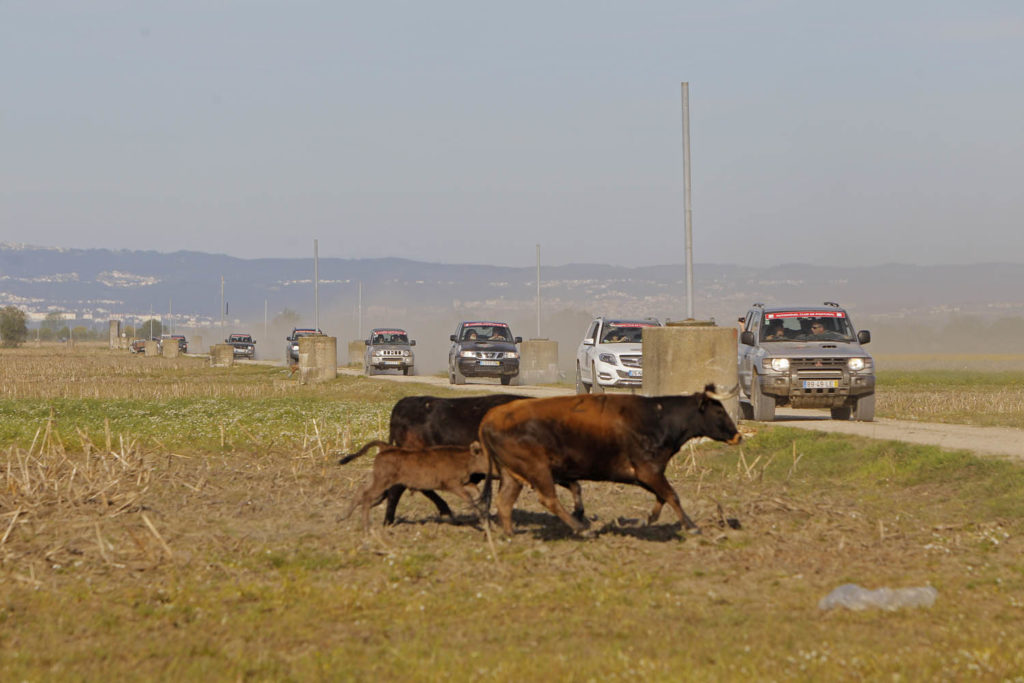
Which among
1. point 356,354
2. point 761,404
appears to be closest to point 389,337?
point 356,354

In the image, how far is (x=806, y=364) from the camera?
896 inches

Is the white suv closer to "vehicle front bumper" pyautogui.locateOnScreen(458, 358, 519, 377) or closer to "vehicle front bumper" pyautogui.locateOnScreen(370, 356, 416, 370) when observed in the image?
"vehicle front bumper" pyautogui.locateOnScreen(458, 358, 519, 377)

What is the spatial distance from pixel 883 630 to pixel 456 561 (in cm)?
388

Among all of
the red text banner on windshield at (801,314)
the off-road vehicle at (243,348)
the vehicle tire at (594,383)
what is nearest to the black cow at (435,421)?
the red text banner on windshield at (801,314)

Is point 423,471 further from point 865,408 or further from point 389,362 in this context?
point 389,362

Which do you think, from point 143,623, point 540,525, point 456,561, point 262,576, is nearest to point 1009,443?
point 540,525

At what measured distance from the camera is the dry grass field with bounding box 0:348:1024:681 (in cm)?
779

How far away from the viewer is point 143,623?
8867 mm

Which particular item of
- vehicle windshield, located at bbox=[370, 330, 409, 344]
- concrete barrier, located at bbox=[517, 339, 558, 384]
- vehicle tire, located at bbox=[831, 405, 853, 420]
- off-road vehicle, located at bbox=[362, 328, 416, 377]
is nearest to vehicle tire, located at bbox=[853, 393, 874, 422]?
vehicle tire, located at bbox=[831, 405, 853, 420]

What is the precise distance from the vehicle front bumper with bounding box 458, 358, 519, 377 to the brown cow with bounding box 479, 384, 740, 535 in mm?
28551

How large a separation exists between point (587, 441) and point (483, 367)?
2898 cm

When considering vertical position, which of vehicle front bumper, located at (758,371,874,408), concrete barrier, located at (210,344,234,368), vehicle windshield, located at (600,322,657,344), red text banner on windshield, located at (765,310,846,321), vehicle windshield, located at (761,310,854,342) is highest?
red text banner on windshield, located at (765,310,846,321)

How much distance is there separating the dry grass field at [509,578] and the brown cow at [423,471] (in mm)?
421

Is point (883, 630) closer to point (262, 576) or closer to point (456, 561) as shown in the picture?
point (456, 561)
